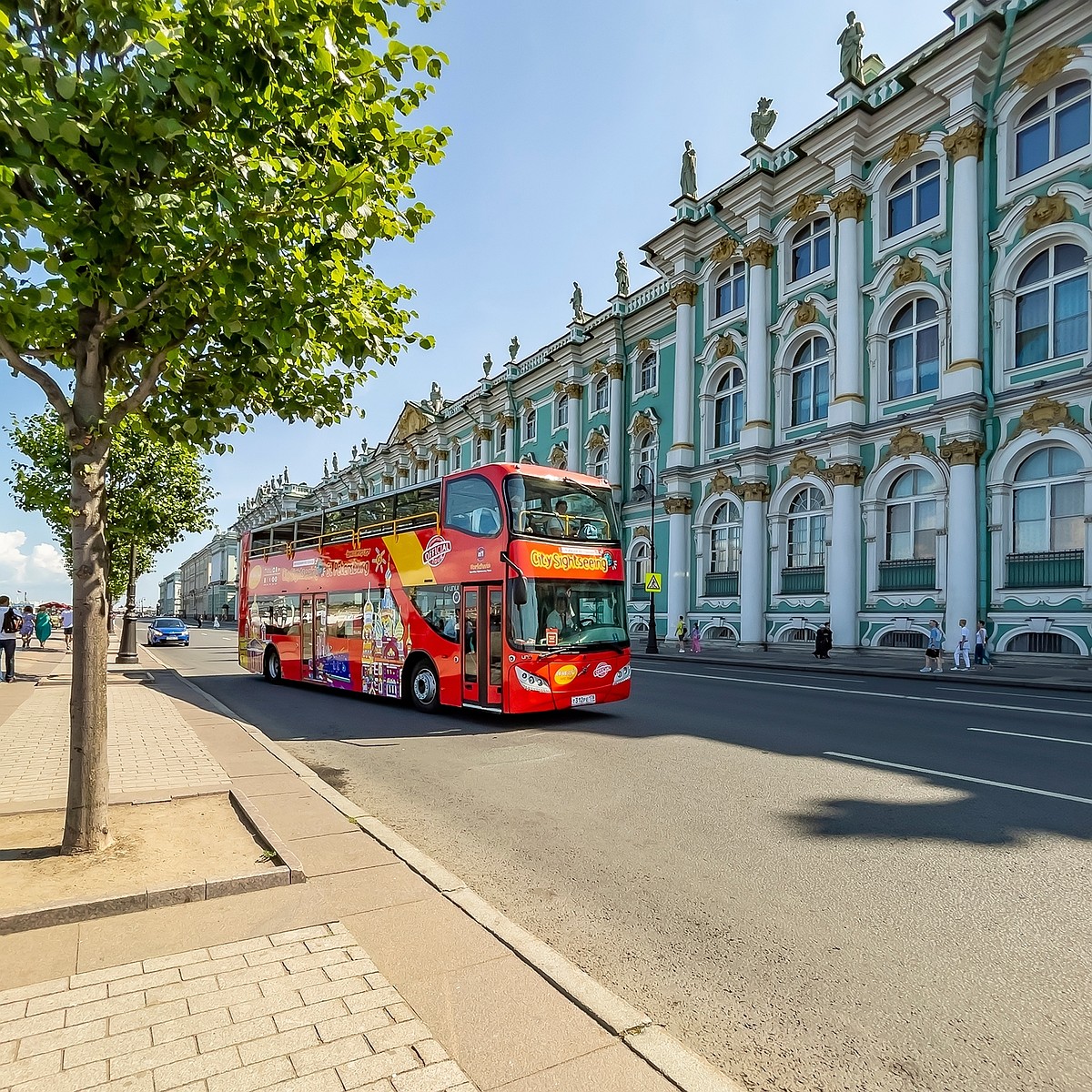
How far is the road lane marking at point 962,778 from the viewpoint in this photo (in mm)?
6785

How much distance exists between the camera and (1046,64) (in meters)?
21.1

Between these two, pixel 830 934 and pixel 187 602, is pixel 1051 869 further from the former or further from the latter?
pixel 187 602

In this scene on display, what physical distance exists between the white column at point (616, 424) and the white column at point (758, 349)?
31.7 ft

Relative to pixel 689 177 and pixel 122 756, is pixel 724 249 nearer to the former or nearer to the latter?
pixel 689 177

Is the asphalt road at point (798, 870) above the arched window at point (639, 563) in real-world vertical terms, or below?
below

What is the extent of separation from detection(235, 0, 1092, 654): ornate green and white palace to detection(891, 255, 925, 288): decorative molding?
0.18ft

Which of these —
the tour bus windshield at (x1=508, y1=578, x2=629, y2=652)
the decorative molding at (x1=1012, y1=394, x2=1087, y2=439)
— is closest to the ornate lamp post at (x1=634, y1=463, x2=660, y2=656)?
the decorative molding at (x1=1012, y1=394, x2=1087, y2=439)

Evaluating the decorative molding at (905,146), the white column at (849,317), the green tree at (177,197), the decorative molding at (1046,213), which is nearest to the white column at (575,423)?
the white column at (849,317)

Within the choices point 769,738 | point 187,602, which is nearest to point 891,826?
point 769,738

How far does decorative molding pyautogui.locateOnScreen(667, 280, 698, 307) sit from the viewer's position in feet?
111

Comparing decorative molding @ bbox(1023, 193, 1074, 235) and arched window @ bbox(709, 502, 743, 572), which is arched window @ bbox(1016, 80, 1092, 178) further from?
arched window @ bbox(709, 502, 743, 572)

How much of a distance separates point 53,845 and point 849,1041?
5025 mm

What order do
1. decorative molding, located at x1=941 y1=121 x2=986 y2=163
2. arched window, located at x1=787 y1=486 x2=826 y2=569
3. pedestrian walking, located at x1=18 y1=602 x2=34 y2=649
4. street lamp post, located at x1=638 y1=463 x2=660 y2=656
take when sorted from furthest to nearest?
1. pedestrian walking, located at x1=18 y1=602 x2=34 y2=649
2. street lamp post, located at x1=638 y1=463 x2=660 y2=656
3. arched window, located at x1=787 y1=486 x2=826 y2=569
4. decorative molding, located at x1=941 y1=121 x2=986 y2=163

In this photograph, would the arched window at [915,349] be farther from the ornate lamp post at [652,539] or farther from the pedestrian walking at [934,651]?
the ornate lamp post at [652,539]
